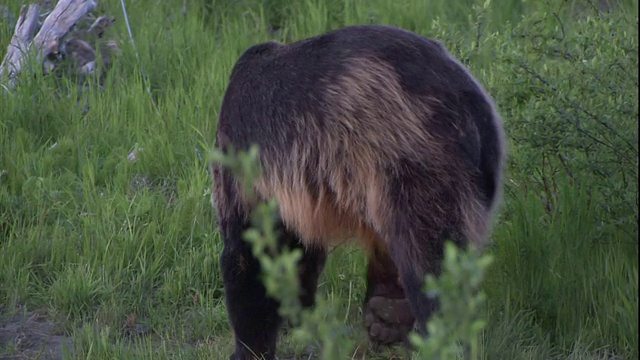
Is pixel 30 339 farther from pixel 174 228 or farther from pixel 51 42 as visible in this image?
pixel 51 42

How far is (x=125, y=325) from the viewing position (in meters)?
5.31

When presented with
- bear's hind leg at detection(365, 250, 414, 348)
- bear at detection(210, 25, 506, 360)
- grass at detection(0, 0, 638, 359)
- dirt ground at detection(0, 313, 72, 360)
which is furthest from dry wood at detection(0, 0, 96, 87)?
bear's hind leg at detection(365, 250, 414, 348)

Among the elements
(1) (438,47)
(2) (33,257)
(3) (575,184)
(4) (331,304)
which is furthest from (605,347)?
(2) (33,257)

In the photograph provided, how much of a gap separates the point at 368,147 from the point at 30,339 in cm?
237

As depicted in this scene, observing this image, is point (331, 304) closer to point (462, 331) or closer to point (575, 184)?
point (575, 184)

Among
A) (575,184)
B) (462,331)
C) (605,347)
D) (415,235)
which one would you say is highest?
(462,331)

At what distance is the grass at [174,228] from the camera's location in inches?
192

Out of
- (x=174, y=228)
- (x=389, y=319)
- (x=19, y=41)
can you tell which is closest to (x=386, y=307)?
(x=389, y=319)

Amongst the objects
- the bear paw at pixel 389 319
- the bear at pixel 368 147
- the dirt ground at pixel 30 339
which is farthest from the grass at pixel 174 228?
the bear at pixel 368 147

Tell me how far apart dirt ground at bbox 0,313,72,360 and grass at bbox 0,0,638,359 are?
0.13 ft

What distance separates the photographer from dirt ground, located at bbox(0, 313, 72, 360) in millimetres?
4973

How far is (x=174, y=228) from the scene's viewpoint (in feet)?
18.9

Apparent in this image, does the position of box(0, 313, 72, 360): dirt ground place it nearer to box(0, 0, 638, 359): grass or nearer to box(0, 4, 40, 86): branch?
box(0, 0, 638, 359): grass

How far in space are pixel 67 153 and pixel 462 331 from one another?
4606 mm
